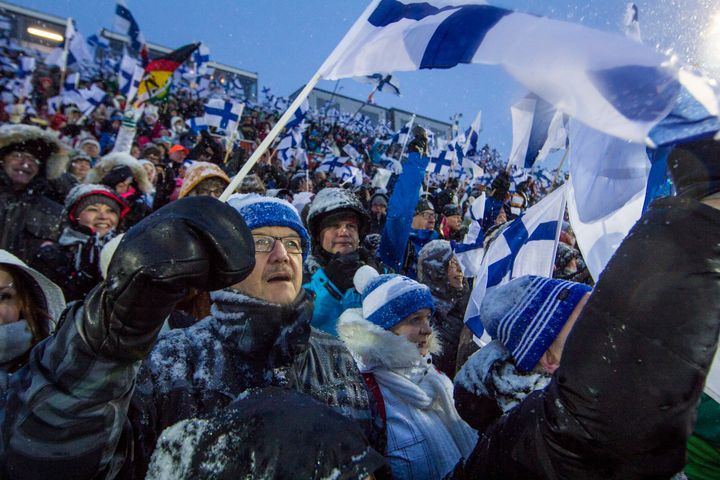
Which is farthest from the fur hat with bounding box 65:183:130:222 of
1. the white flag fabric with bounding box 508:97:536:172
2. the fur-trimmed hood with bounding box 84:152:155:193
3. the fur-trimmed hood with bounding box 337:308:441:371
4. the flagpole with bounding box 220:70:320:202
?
the white flag fabric with bounding box 508:97:536:172

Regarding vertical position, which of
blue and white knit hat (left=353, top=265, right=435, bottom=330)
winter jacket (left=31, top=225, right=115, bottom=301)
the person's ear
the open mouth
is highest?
the person's ear

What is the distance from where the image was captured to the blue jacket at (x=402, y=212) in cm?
399

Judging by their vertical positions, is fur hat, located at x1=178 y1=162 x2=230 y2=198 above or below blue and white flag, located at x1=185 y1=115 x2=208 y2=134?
below

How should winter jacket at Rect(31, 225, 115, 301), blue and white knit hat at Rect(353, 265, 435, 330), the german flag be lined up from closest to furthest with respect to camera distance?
1. blue and white knit hat at Rect(353, 265, 435, 330)
2. winter jacket at Rect(31, 225, 115, 301)
3. the german flag

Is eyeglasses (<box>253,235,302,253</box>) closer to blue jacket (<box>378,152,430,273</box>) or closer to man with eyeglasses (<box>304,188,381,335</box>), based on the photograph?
man with eyeglasses (<box>304,188,381,335</box>)

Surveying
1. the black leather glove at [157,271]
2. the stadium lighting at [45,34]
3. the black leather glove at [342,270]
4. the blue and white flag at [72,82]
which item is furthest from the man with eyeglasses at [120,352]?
the stadium lighting at [45,34]

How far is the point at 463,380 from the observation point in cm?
146

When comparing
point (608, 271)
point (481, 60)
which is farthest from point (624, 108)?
point (481, 60)

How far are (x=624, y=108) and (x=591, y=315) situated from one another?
16.2 inches

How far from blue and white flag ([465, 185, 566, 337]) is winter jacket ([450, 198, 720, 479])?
2.28 meters

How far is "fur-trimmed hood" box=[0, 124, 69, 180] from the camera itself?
3.70m

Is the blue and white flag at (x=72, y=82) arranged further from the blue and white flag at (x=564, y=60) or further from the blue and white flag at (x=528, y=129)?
the blue and white flag at (x=564, y=60)

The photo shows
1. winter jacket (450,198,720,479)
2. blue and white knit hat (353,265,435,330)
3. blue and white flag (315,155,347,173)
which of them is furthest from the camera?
blue and white flag (315,155,347,173)

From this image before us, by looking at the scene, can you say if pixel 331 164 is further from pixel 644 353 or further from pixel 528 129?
pixel 644 353
